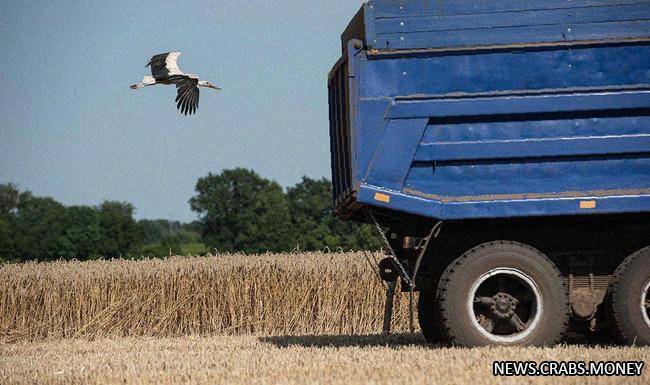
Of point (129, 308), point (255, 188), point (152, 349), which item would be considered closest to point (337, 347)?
point (152, 349)

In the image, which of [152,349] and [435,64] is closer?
[435,64]

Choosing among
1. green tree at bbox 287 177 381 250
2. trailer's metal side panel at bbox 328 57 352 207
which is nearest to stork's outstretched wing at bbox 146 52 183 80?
trailer's metal side panel at bbox 328 57 352 207

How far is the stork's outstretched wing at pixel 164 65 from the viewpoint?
1669 cm

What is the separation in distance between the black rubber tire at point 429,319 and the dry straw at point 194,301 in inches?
212

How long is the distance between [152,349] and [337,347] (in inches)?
110

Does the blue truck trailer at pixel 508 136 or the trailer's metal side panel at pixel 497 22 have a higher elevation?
the trailer's metal side panel at pixel 497 22

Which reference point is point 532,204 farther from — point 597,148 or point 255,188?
point 255,188

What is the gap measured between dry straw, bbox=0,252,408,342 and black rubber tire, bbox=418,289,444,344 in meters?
5.39

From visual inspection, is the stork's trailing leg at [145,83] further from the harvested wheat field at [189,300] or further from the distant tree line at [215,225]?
the distant tree line at [215,225]

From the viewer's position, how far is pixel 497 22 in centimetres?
1117

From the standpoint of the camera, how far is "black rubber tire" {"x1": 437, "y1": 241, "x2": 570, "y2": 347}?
10906 millimetres

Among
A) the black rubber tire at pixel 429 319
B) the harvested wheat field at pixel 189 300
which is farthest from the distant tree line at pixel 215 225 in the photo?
the black rubber tire at pixel 429 319

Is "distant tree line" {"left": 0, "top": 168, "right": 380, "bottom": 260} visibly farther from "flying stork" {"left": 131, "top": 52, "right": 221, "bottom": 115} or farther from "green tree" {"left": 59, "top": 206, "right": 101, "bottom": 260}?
"flying stork" {"left": 131, "top": 52, "right": 221, "bottom": 115}

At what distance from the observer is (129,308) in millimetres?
18828
